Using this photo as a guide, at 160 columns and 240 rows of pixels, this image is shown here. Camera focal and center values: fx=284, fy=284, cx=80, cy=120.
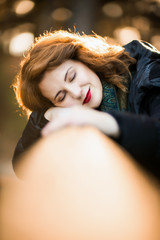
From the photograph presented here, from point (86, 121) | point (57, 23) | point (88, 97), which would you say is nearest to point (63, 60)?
point (88, 97)

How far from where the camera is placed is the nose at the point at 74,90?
99 cm

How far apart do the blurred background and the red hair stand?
176cm

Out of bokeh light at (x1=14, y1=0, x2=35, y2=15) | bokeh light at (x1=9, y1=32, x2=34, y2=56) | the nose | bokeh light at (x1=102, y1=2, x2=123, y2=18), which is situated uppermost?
the nose

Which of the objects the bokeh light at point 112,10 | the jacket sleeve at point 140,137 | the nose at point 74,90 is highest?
the jacket sleeve at point 140,137

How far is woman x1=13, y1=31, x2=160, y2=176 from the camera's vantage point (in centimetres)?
90

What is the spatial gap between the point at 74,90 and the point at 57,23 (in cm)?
249

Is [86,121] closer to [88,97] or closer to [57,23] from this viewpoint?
[88,97]

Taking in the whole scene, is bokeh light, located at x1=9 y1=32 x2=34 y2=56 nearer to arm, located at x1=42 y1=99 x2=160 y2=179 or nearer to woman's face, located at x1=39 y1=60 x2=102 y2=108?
woman's face, located at x1=39 y1=60 x2=102 y2=108

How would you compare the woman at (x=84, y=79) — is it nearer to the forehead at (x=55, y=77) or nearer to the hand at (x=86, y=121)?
the forehead at (x=55, y=77)

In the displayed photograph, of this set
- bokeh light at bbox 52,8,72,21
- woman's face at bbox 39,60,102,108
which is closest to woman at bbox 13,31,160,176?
woman's face at bbox 39,60,102,108

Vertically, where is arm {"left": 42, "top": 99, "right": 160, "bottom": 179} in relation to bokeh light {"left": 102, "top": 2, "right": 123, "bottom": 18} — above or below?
above

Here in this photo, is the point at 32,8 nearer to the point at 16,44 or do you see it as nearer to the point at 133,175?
the point at 16,44

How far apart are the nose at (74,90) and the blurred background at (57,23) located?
197cm

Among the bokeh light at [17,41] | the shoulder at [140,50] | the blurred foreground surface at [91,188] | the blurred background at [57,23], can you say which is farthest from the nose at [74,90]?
the bokeh light at [17,41]
